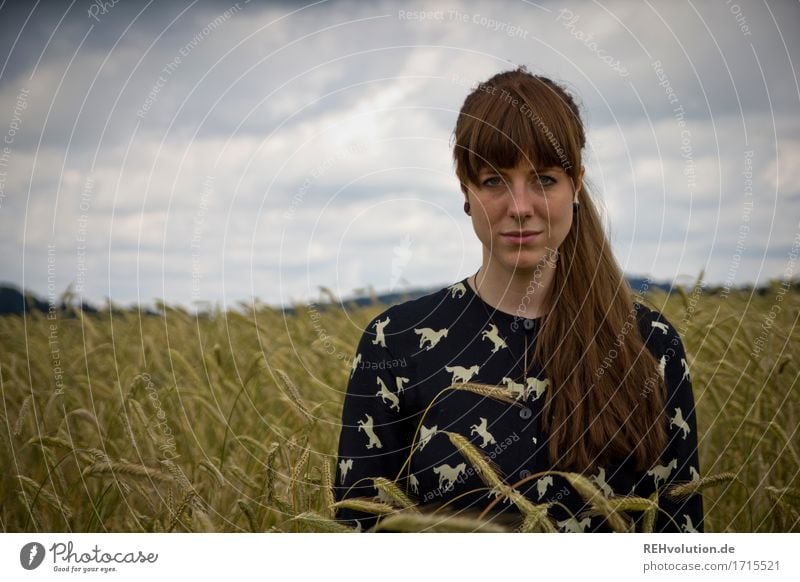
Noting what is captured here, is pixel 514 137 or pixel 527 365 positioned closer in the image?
pixel 514 137

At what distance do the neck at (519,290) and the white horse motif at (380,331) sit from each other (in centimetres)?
30

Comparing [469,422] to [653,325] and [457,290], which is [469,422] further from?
[653,325]

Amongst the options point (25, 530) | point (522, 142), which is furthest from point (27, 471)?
point (522, 142)

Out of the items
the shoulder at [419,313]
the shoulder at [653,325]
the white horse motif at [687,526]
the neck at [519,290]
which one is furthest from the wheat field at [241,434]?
the neck at [519,290]

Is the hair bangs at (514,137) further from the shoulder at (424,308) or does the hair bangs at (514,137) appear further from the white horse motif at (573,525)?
the white horse motif at (573,525)

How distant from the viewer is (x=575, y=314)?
2.17 metres

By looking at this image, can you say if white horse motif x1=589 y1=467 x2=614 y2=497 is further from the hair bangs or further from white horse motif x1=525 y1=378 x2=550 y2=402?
the hair bangs

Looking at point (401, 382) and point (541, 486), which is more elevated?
point (401, 382)

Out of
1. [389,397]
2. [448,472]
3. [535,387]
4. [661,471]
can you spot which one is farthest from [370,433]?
[661,471]

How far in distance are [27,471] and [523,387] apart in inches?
70.5

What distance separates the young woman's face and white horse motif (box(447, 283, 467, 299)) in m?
0.23

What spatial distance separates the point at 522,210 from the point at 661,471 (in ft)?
2.79

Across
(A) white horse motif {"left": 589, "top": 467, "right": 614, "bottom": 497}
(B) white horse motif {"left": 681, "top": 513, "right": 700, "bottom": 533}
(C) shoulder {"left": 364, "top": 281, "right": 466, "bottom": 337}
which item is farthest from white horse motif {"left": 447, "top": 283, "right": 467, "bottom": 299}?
(B) white horse motif {"left": 681, "top": 513, "right": 700, "bottom": 533}
